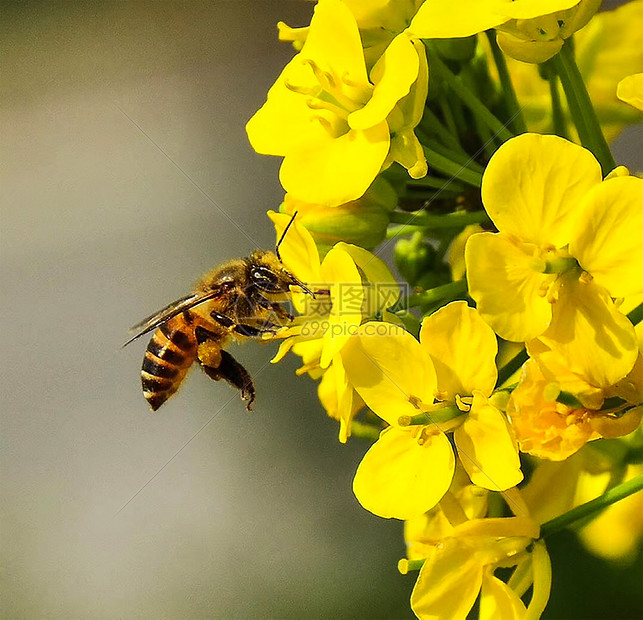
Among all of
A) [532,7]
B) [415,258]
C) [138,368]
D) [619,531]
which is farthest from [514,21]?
[138,368]

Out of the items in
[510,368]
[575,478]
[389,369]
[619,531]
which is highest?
[389,369]

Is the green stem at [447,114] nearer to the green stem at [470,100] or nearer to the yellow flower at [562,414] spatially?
the green stem at [470,100]

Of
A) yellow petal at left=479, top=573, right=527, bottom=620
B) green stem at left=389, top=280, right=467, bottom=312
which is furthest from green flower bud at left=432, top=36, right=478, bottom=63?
yellow petal at left=479, top=573, right=527, bottom=620

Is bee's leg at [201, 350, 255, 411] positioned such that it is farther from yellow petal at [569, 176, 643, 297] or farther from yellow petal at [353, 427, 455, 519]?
yellow petal at [569, 176, 643, 297]

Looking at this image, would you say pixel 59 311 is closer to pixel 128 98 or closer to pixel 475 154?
pixel 128 98

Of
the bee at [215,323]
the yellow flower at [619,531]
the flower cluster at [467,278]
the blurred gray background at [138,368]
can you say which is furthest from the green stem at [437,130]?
the blurred gray background at [138,368]

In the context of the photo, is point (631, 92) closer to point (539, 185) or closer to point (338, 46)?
point (539, 185)
